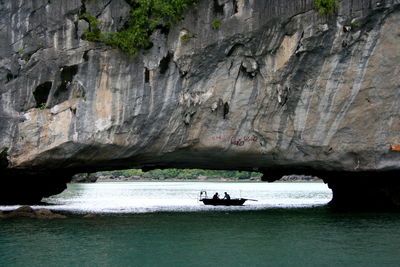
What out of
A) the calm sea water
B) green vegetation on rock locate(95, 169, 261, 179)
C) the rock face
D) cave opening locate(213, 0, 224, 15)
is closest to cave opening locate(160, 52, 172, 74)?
the rock face

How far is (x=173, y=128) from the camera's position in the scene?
73.6 feet

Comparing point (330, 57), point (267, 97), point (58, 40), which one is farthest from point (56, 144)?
point (330, 57)

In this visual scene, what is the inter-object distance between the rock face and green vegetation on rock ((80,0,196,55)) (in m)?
0.30

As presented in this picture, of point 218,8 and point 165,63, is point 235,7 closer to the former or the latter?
point 218,8

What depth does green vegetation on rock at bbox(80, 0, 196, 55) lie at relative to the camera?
21.6 meters

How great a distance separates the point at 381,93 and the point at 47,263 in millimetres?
13810

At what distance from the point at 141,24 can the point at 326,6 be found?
260 inches

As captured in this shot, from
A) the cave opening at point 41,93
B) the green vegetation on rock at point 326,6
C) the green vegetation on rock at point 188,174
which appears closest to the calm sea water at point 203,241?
the cave opening at point 41,93

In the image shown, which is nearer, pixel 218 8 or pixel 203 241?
pixel 203 241

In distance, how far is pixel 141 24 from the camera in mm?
21812

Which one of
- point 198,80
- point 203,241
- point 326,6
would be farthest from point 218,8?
point 203,241

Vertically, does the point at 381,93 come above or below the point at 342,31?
below

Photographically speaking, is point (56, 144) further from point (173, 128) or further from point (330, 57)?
point (330, 57)

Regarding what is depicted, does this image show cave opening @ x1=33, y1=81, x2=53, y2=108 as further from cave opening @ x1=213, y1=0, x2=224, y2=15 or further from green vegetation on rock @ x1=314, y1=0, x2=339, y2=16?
green vegetation on rock @ x1=314, y1=0, x2=339, y2=16
